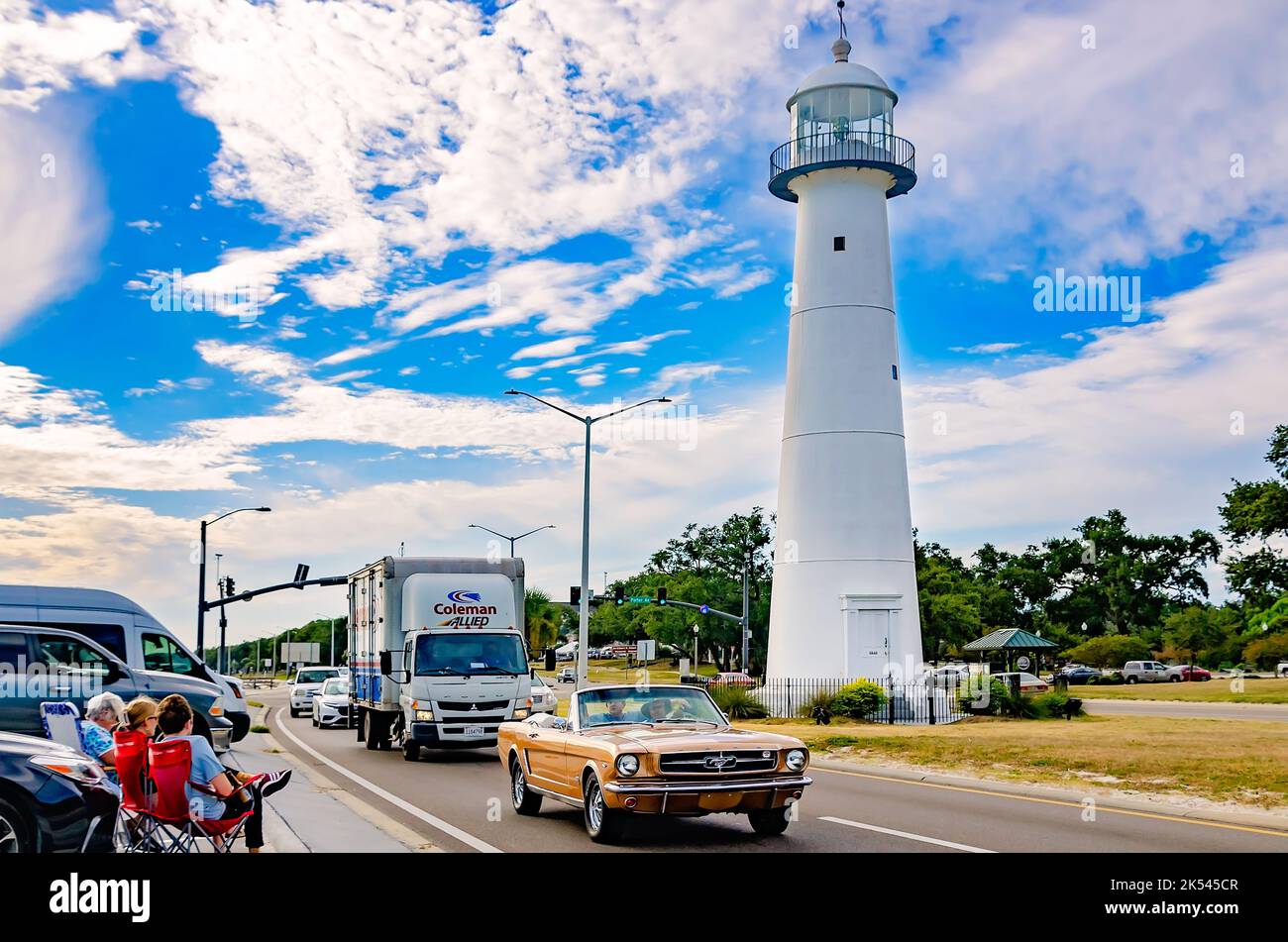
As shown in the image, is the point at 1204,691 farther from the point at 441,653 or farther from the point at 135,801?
the point at 135,801

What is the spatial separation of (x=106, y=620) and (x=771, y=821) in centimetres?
1143

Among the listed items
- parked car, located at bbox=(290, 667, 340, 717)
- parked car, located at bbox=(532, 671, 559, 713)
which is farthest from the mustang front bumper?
parked car, located at bbox=(290, 667, 340, 717)

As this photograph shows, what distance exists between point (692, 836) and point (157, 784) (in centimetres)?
552

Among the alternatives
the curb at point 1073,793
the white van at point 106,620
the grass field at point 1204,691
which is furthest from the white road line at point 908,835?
the grass field at point 1204,691

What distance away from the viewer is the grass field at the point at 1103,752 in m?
17.3

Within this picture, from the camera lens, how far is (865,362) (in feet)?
123

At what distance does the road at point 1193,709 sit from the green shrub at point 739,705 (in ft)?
38.1

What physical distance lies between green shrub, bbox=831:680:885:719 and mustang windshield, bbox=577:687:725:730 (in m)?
21.5

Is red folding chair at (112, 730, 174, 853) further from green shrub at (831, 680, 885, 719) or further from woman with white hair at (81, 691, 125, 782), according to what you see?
green shrub at (831, 680, 885, 719)

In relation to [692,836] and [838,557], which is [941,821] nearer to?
[692,836]

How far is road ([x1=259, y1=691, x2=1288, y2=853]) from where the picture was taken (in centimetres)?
1219

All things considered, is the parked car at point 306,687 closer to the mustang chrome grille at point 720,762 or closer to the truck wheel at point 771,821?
the truck wheel at point 771,821
